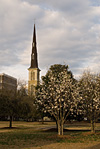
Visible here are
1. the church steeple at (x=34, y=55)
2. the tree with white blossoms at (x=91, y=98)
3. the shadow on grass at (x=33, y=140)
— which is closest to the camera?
the shadow on grass at (x=33, y=140)

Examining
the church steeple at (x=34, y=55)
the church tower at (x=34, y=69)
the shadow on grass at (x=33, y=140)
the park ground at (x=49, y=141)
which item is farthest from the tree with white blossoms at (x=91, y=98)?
the church steeple at (x=34, y=55)

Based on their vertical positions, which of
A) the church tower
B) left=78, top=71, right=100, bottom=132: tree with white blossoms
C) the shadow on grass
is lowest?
the shadow on grass

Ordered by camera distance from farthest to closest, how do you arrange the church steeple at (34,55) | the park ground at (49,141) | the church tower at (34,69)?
the church steeple at (34,55) < the church tower at (34,69) < the park ground at (49,141)

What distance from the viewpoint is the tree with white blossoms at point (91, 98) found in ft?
66.0

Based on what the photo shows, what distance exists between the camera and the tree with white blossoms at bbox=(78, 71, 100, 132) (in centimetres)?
2010

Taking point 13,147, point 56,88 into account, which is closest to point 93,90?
point 56,88

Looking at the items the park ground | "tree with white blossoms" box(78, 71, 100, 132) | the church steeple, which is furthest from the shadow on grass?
the church steeple

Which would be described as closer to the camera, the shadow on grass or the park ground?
the park ground

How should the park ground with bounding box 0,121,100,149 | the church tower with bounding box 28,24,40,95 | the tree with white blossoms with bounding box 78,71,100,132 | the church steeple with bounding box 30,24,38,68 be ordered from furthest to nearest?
the church steeple with bounding box 30,24,38,68 < the church tower with bounding box 28,24,40,95 < the tree with white blossoms with bounding box 78,71,100,132 < the park ground with bounding box 0,121,100,149

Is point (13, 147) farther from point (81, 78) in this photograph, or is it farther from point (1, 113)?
point (1, 113)

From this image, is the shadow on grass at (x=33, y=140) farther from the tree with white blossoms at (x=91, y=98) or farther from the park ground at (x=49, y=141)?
the tree with white blossoms at (x=91, y=98)

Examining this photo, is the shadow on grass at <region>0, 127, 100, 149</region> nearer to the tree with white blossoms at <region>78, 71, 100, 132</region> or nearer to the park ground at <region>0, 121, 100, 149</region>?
the park ground at <region>0, 121, 100, 149</region>

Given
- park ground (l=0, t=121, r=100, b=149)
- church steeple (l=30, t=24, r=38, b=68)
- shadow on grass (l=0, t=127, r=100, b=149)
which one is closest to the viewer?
park ground (l=0, t=121, r=100, b=149)

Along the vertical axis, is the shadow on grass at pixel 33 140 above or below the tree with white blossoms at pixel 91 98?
below
